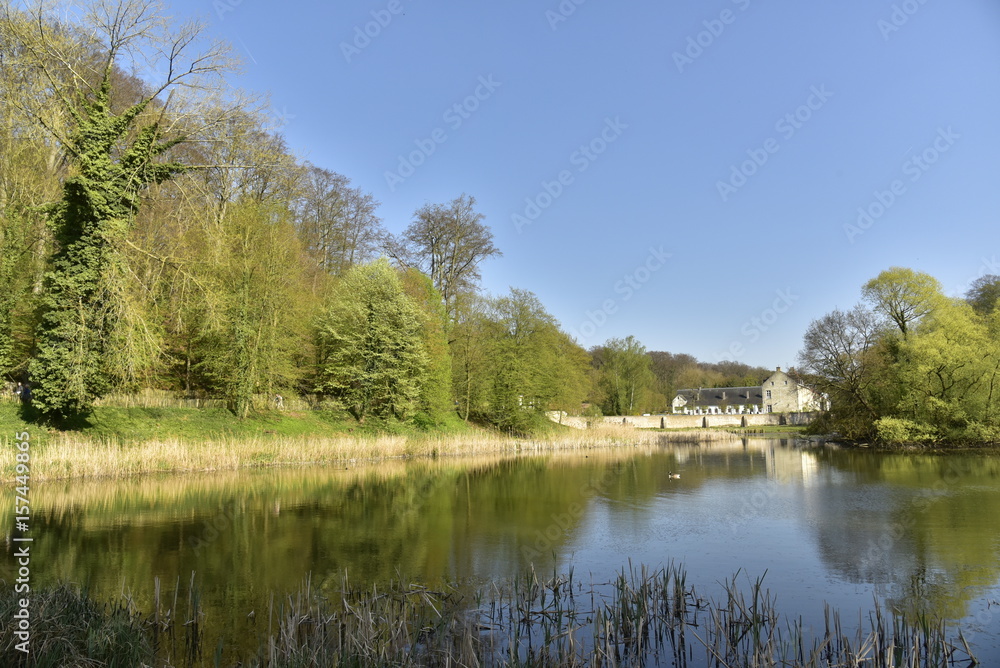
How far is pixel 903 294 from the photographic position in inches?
1435

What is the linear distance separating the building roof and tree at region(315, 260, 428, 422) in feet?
204

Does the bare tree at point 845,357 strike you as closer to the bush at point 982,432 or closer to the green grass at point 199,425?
the bush at point 982,432

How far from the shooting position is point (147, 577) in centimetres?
845

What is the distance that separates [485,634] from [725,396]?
87622 mm

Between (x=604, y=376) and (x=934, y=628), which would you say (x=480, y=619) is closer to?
(x=934, y=628)

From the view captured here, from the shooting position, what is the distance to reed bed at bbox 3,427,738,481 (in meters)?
16.7

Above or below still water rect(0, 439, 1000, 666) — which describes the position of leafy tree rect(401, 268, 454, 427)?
above

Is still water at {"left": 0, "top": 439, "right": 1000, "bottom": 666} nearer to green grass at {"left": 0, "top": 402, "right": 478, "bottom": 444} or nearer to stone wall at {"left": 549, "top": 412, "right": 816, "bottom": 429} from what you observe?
green grass at {"left": 0, "top": 402, "right": 478, "bottom": 444}

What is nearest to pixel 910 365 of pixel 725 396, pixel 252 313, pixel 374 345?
pixel 374 345

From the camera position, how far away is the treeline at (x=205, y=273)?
695 inches

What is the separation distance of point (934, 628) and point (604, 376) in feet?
200

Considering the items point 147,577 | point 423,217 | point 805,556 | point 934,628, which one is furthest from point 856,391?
point 147,577

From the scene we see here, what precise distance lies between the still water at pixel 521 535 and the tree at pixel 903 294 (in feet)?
59.1

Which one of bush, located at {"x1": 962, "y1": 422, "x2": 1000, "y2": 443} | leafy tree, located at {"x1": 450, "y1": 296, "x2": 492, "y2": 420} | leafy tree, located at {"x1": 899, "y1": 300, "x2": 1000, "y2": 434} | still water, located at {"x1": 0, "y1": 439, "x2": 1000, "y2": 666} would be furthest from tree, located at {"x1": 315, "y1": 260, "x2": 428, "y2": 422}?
bush, located at {"x1": 962, "y1": 422, "x2": 1000, "y2": 443}
